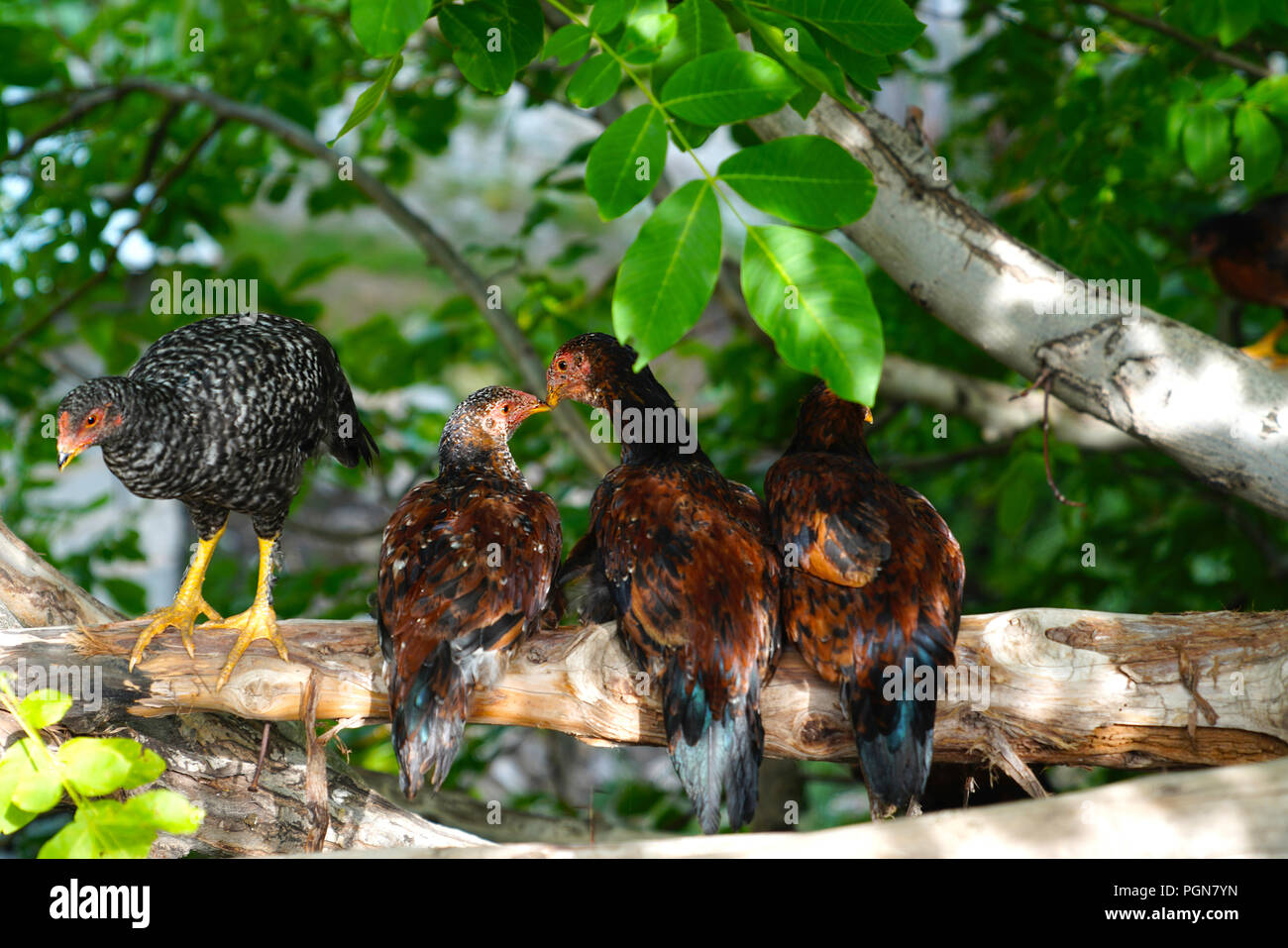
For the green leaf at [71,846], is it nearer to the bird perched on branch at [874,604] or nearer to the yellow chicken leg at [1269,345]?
the bird perched on branch at [874,604]

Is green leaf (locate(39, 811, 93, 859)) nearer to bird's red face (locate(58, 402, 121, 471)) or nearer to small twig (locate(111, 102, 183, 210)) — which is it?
bird's red face (locate(58, 402, 121, 471))

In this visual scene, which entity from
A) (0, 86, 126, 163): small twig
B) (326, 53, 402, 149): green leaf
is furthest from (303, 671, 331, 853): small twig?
(0, 86, 126, 163): small twig

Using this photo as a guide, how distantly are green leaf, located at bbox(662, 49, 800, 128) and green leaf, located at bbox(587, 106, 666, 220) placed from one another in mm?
64

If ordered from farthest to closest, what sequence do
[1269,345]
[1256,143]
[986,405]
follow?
[1269,345], [986,405], [1256,143]

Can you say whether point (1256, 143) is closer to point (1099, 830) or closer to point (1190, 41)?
point (1190, 41)

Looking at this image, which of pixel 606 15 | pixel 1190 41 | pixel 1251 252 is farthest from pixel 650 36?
pixel 1251 252

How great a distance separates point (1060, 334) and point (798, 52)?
1228 mm

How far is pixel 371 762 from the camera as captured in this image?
5.34m

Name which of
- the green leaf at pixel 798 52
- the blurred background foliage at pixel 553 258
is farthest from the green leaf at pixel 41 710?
the blurred background foliage at pixel 553 258

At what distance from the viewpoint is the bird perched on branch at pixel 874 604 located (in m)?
2.36

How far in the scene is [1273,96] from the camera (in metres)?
3.04

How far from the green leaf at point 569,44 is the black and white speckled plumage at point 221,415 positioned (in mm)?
1285

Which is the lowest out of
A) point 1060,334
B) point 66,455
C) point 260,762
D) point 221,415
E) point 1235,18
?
point 260,762

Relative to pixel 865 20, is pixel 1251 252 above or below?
above
